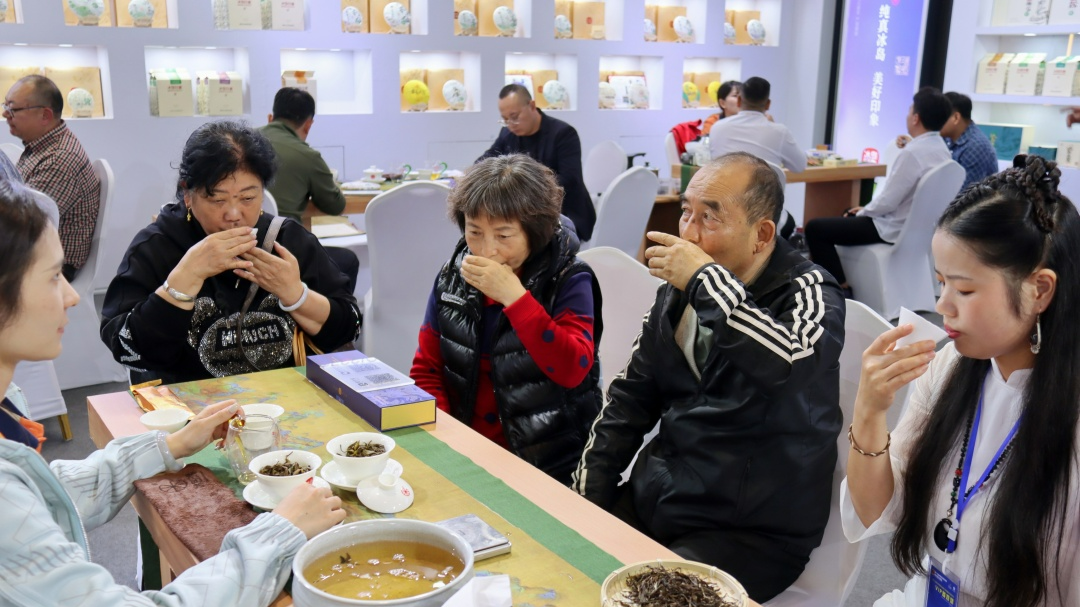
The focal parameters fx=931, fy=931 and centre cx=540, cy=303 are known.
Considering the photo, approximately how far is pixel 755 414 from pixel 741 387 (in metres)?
0.05

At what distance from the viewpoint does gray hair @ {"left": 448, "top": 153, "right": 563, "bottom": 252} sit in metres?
2.06

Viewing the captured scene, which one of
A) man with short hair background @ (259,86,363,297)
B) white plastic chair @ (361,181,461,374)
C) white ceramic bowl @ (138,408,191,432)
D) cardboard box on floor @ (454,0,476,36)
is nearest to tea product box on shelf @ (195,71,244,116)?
man with short hair background @ (259,86,363,297)

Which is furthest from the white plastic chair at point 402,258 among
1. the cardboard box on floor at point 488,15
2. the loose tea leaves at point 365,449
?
the cardboard box on floor at point 488,15

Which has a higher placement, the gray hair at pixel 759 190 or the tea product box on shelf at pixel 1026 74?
the tea product box on shelf at pixel 1026 74

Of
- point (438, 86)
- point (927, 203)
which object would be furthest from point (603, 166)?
point (927, 203)

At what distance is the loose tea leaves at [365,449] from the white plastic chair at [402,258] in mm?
1971

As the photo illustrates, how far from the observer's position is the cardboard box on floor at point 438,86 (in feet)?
22.5

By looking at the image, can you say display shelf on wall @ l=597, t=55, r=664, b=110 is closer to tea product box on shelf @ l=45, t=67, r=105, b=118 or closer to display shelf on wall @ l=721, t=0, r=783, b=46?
display shelf on wall @ l=721, t=0, r=783, b=46

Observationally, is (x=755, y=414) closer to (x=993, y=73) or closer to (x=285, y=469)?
(x=285, y=469)

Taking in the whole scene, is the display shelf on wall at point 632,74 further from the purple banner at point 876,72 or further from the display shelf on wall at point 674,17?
the purple banner at point 876,72

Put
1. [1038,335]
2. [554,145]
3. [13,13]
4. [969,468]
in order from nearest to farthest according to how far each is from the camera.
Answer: [1038,335]
[969,468]
[554,145]
[13,13]

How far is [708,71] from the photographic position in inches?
327

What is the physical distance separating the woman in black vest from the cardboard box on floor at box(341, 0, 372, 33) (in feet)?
14.9

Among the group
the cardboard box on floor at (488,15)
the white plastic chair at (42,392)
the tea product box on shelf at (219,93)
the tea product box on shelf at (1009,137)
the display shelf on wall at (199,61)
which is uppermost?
the cardboard box on floor at (488,15)
